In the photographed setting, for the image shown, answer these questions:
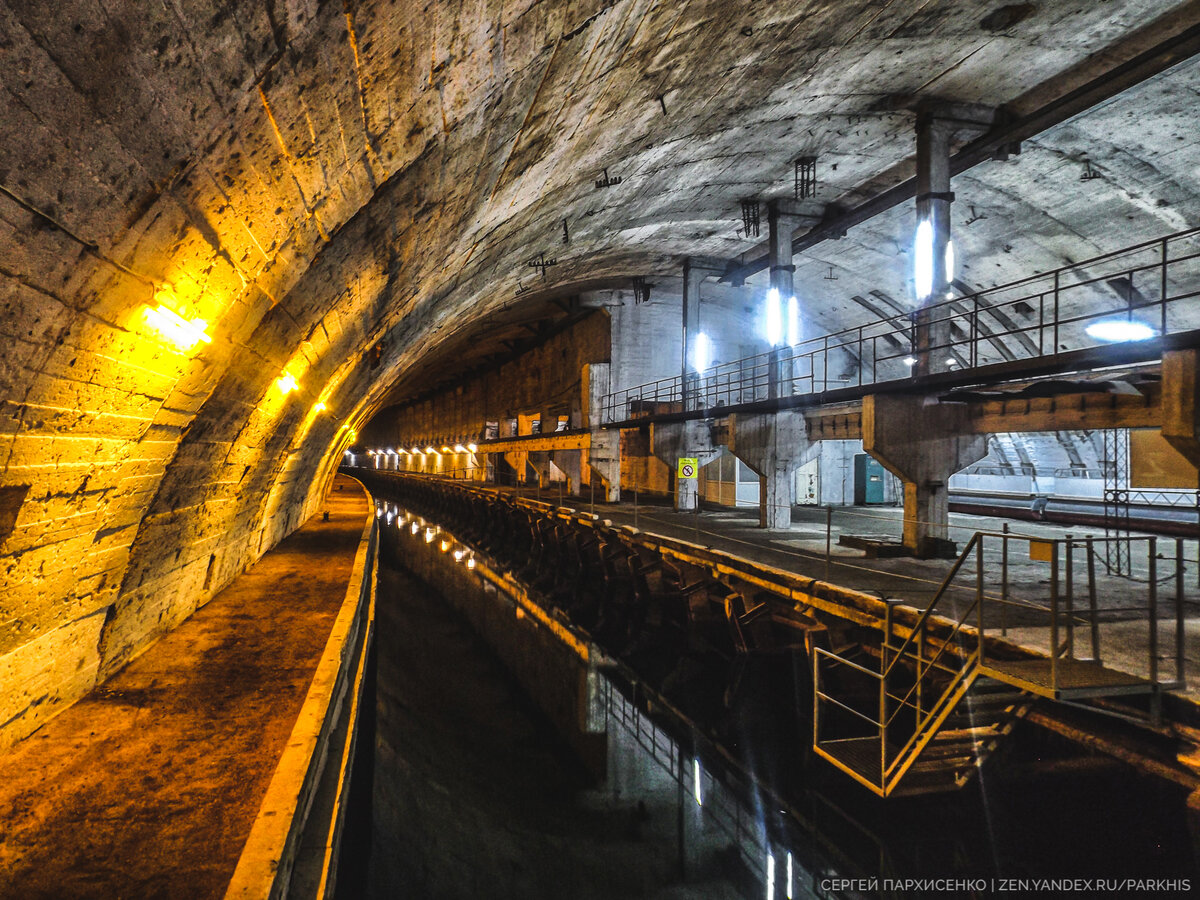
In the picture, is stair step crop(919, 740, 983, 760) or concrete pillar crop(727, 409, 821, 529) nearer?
stair step crop(919, 740, 983, 760)

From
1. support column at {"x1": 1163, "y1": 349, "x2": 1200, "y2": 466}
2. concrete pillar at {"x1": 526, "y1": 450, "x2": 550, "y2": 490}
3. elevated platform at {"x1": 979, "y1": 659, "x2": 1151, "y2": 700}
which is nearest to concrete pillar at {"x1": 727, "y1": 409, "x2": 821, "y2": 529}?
support column at {"x1": 1163, "y1": 349, "x2": 1200, "y2": 466}

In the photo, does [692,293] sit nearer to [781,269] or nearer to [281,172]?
[781,269]

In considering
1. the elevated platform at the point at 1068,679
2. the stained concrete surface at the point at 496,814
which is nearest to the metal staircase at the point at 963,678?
the elevated platform at the point at 1068,679

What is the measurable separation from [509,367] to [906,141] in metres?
24.3

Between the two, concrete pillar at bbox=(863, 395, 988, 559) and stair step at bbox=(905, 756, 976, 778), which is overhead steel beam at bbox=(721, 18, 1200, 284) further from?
stair step at bbox=(905, 756, 976, 778)

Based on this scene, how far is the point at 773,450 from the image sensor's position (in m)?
14.0

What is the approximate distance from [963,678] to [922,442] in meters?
5.74

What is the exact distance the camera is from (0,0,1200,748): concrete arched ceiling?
214 centimetres

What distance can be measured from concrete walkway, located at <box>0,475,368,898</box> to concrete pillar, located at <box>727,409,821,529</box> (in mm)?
10048

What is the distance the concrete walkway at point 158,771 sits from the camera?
298 cm

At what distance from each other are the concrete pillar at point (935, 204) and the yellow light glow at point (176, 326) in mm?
10882

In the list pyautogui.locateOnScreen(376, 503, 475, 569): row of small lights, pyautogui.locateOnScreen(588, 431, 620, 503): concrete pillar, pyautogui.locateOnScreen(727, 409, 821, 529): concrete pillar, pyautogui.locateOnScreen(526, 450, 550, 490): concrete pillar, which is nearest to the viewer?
pyautogui.locateOnScreen(727, 409, 821, 529): concrete pillar

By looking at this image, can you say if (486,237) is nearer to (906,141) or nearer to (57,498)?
(57,498)

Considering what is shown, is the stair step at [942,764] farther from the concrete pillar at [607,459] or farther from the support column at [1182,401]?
the concrete pillar at [607,459]
